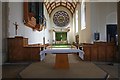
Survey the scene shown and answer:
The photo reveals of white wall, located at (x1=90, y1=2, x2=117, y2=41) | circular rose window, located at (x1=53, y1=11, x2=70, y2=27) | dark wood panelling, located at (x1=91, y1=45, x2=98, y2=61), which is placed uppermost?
circular rose window, located at (x1=53, y1=11, x2=70, y2=27)

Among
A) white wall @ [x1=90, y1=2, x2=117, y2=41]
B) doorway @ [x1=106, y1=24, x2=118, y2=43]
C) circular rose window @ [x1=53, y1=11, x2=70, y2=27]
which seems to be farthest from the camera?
circular rose window @ [x1=53, y1=11, x2=70, y2=27]

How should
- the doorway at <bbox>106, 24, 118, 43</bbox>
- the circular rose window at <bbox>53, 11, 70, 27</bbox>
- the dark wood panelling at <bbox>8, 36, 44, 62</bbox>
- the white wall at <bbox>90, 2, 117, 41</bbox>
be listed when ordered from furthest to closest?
the circular rose window at <bbox>53, 11, 70, 27</bbox> < the doorway at <bbox>106, 24, 118, 43</bbox> < the white wall at <bbox>90, 2, 117, 41</bbox> < the dark wood panelling at <bbox>8, 36, 44, 62</bbox>

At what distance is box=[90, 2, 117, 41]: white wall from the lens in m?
10.5

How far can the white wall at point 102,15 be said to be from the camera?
1050 cm

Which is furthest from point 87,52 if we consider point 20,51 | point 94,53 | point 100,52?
point 20,51

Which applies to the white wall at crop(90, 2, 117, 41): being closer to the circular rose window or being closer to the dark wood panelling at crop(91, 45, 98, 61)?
the dark wood panelling at crop(91, 45, 98, 61)

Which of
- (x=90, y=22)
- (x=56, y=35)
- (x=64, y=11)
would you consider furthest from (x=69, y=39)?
(x=90, y=22)

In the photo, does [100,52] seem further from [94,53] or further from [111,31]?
[111,31]

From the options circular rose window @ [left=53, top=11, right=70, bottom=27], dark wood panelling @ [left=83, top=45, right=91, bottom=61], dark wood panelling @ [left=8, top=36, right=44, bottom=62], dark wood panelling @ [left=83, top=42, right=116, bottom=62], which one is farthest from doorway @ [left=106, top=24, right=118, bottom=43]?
circular rose window @ [left=53, top=11, right=70, bottom=27]

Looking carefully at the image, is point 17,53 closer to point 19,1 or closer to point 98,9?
point 19,1

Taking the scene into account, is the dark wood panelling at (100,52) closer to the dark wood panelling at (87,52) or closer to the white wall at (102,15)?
the dark wood panelling at (87,52)

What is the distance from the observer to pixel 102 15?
34.7ft

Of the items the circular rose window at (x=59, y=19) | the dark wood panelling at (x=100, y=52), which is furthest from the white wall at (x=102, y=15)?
the circular rose window at (x=59, y=19)

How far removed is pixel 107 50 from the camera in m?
8.09
